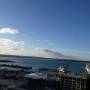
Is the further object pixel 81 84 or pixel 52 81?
pixel 52 81

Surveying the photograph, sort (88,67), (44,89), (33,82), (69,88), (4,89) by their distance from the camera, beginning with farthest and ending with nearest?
(33,82)
(88,67)
(44,89)
(69,88)
(4,89)

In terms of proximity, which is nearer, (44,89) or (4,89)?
(4,89)

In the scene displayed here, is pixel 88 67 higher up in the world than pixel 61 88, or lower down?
higher up

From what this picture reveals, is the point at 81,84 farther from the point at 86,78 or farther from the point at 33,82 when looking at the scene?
the point at 33,82

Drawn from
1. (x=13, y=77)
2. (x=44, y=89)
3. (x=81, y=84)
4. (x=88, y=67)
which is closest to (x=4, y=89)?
(x=44, y=89)

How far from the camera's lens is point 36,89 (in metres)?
40.9

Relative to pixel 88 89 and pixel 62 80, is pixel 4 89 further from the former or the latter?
pixel 88 89

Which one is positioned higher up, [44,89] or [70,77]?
[70,77]

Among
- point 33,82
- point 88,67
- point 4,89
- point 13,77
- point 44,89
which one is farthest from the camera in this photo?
point 13,77

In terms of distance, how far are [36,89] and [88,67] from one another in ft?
36.5

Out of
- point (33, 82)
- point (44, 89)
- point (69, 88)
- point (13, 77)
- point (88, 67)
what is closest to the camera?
point (69, 88)

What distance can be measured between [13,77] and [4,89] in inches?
925

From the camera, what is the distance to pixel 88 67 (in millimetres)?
42250

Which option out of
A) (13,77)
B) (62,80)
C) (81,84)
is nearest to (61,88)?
(62,80)
